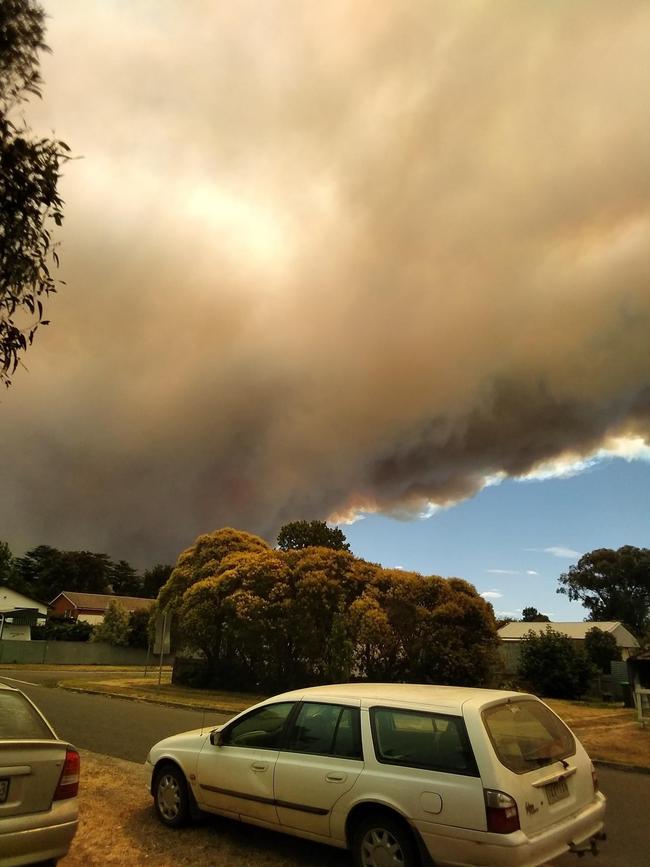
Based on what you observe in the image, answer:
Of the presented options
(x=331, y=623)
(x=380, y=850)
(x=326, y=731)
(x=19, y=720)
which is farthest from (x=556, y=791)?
(x=331, y=623)

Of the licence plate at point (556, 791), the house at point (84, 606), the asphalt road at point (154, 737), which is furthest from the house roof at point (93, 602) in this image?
the licence plate at point (556, 791)

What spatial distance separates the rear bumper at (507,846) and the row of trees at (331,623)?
625 inches

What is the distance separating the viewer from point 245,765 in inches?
224

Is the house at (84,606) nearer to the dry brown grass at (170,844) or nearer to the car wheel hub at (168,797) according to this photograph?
the dry brown grass at (170,844)

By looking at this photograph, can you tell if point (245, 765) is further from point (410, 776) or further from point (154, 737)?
point (154, 737)

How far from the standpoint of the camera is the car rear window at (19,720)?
4762mm

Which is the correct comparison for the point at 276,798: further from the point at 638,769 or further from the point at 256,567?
the point at 256,567

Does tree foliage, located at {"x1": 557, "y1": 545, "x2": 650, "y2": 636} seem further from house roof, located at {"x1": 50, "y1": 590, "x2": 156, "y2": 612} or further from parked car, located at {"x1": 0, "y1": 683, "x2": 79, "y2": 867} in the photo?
parked car, located at {"x1": 0, "y1": 683, "x2": 79, "y2": 867}

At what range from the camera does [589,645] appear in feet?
148

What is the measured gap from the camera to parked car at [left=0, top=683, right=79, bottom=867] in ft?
14.2

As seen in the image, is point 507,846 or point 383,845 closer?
point 507,846

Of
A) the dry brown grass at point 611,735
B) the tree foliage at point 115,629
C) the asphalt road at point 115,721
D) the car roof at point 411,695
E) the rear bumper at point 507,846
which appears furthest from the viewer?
the tree foliage at point 115,629

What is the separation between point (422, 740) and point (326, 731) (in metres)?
0.92

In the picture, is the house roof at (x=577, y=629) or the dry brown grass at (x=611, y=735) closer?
the dry brown grass at (x=611, y=735)
